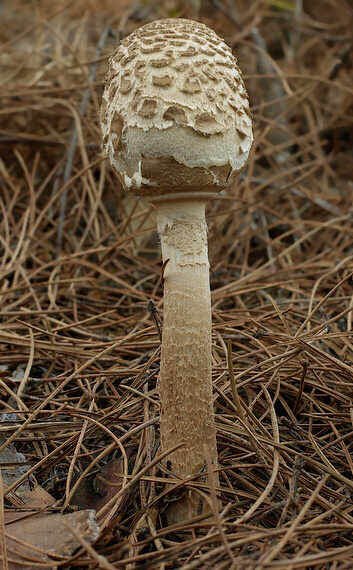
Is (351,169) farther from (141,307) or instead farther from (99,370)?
(99,370)

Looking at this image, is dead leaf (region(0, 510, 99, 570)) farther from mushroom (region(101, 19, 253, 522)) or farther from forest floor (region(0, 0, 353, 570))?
mushroom (region(101, 19, 253, 522))

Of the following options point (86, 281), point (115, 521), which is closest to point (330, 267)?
point (86, 281)

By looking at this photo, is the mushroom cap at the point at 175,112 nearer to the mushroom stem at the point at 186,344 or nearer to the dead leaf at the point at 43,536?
the mushroom stem at the point at 186,344

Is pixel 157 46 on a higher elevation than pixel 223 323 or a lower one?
higher

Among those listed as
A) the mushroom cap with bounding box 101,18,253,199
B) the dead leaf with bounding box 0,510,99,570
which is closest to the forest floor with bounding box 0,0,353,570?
the dead leaf with bounding box 0,510,99,570

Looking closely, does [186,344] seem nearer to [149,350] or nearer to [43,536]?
[43,536]

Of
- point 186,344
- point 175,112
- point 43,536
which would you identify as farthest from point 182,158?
point 43,536
